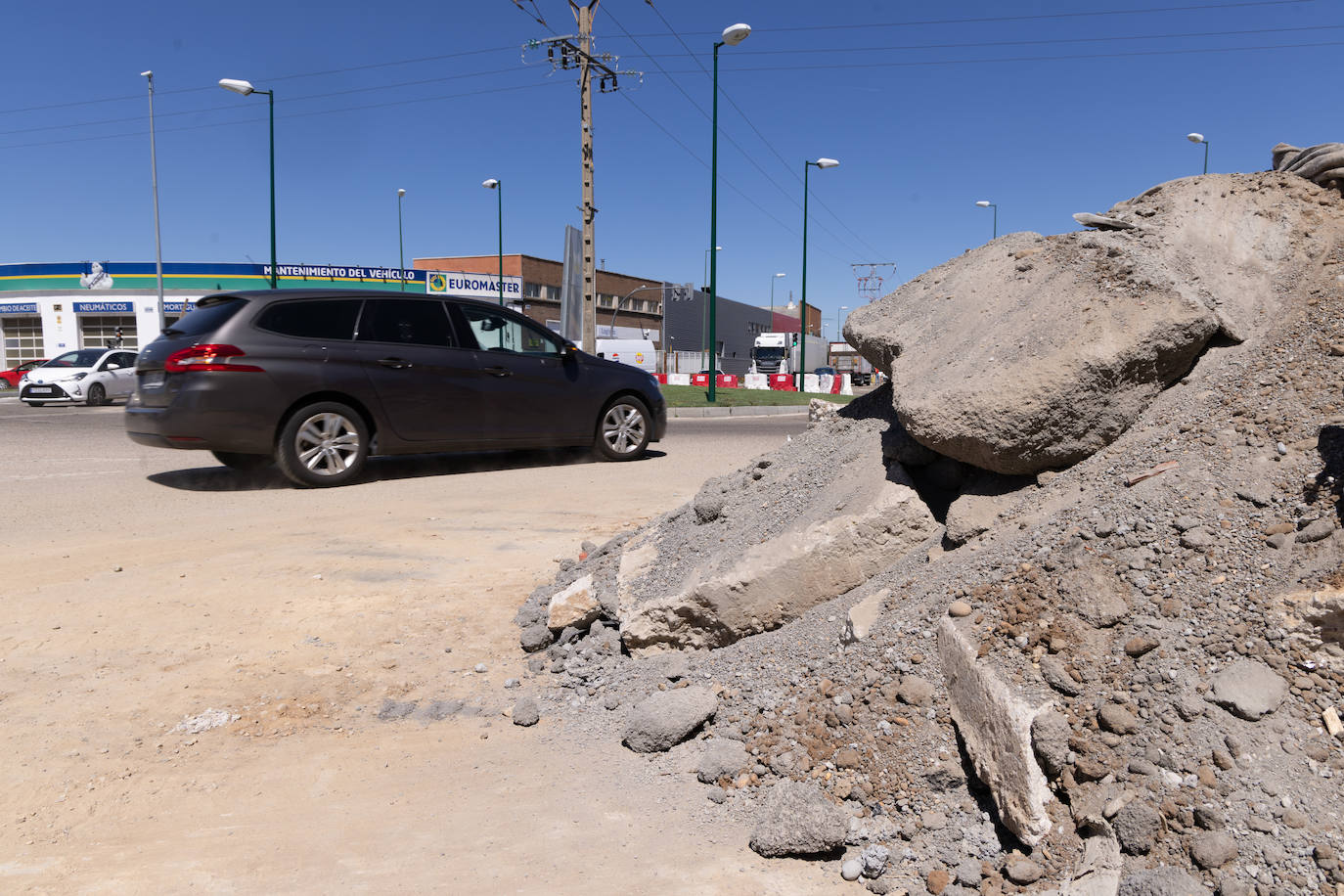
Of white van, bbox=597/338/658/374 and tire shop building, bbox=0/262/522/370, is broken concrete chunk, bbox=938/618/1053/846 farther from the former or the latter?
tire shop building, bbox=0/262/522/370

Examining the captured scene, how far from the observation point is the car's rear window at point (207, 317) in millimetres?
6758

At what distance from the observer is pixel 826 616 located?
9.93ft

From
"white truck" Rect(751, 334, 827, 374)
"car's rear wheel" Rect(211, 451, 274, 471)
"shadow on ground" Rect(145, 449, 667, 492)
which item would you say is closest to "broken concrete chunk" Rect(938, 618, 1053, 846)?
"shadow on ground" Rect(145, 449, 667, 492)

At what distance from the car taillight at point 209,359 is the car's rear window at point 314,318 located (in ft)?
1.13

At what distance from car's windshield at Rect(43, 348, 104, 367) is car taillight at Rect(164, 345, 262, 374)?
50.9 ft

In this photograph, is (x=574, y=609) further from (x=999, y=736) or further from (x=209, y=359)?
(x=209, y=359)

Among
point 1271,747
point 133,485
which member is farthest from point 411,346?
point 1271,747

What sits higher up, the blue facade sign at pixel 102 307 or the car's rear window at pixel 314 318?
the blue facade sign at pixel 102 307

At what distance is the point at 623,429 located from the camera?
8.84 metres

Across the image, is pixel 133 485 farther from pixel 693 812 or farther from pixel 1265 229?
pixel 1265 229

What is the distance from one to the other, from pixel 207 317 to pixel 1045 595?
670cm

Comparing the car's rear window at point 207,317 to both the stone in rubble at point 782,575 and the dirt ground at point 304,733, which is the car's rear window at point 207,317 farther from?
the stone in rubble at point 782,575

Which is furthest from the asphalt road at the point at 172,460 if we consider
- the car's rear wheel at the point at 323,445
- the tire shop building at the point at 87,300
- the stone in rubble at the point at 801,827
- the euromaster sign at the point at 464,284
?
the euromaster sign at the point at 464,284

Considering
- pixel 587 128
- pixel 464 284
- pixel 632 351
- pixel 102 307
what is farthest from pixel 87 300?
pixel 587 128
